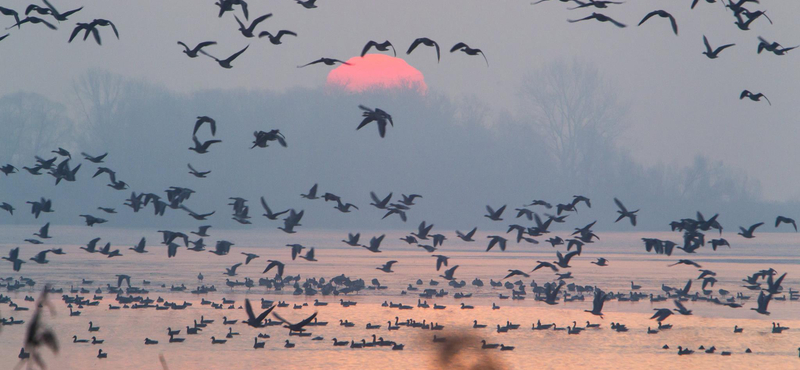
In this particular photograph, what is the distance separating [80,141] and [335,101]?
100 feet

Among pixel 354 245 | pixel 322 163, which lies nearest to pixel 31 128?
pixel 322 163

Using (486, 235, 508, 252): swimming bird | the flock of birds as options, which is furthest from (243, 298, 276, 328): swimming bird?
(486, 235, 508, 252): swimming bird

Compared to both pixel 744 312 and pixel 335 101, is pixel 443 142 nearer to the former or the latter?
pixel 335 101

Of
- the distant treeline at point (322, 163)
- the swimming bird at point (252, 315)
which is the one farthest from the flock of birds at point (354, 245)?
the distant treeline at point (322, 163)

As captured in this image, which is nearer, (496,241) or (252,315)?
(252,315)

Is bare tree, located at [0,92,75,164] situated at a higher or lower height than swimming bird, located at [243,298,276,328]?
higher

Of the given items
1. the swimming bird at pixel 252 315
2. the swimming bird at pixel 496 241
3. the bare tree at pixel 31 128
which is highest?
the bare tree at pixel 31 128

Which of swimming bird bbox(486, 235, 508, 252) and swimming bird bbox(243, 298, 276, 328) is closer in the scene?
swimming bird bbox(243, 298, 276, 328)

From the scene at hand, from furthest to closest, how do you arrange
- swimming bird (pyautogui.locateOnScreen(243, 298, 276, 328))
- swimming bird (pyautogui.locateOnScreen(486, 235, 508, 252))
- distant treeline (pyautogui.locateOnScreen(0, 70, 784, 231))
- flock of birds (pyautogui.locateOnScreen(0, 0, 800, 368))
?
distant treeline (pyautogui.locateOnScreen(0, 70, 784, 231)) < swimming bird (pyautogui.locateOnScreen(486, 235, 508, 252)) < flock of birds (pyautogui.locateOnScreen(0, 0, 800, 368)) < swimming bird (pyautogui.locateOnScreen(243, 298, 276, 328))

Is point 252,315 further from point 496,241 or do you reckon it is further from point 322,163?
point 322,163

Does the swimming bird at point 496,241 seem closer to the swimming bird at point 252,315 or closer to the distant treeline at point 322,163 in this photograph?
the swimming bird at point 252,315

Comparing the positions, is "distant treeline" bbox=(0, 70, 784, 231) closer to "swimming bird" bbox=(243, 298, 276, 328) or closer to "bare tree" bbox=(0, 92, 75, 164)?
"bare tree" bbox=(0, 92, 75, 164)

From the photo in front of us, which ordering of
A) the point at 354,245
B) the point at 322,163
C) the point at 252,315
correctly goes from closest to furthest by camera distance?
1. the point at 252,315
2. the point at 354,245
3. the point at 322,163

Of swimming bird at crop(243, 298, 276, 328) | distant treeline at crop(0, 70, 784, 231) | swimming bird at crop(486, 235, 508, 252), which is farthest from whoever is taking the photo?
distant treeline at crop(0, 70, 784, 231)
